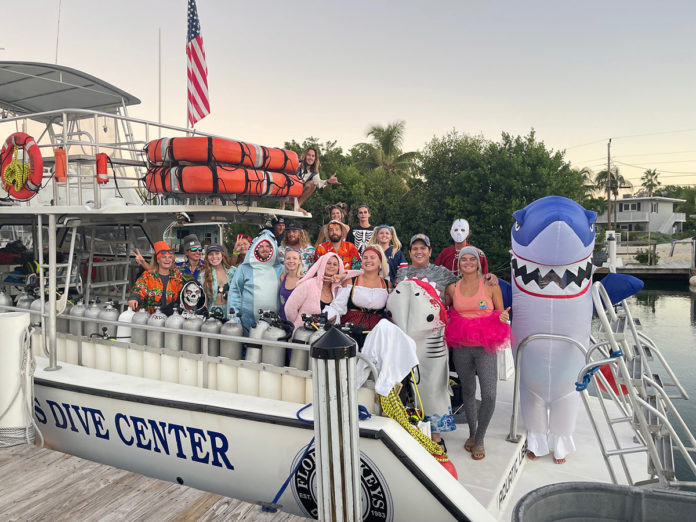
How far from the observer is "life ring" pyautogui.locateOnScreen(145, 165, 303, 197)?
5.29 m

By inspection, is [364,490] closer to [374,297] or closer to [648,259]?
[374,297]

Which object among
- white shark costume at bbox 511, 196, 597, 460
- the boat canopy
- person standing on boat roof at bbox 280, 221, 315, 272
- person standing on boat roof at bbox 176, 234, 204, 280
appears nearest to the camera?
white shark costume at bbox 511, 196, 597, 460

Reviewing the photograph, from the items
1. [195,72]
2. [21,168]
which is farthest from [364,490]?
[195,72]

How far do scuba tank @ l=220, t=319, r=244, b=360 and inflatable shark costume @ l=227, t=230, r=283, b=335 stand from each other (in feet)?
1.06

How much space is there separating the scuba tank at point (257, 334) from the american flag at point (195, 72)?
6.66 meters

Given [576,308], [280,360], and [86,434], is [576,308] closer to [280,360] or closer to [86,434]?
[280,360]

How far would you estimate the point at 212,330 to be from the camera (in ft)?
13.2

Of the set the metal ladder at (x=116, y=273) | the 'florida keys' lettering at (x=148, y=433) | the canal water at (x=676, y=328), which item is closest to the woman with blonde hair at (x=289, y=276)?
the 'florida keys' lettering at (x=148, y=433)

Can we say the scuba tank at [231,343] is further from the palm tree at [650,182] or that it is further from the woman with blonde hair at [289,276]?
the palm tree at [650,182]

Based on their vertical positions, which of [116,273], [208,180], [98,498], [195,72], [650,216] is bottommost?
[98,498]

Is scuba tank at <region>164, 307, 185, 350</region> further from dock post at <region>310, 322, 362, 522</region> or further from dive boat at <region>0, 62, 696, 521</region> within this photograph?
dock post at <region>310, 322, 362, 522</region>

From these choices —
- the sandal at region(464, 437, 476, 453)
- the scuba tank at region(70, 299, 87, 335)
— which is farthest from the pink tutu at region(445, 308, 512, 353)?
the scuba tank at region(70, 299, 87, 335)

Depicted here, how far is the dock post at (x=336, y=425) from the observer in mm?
2633

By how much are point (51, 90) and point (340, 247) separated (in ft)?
19.7
